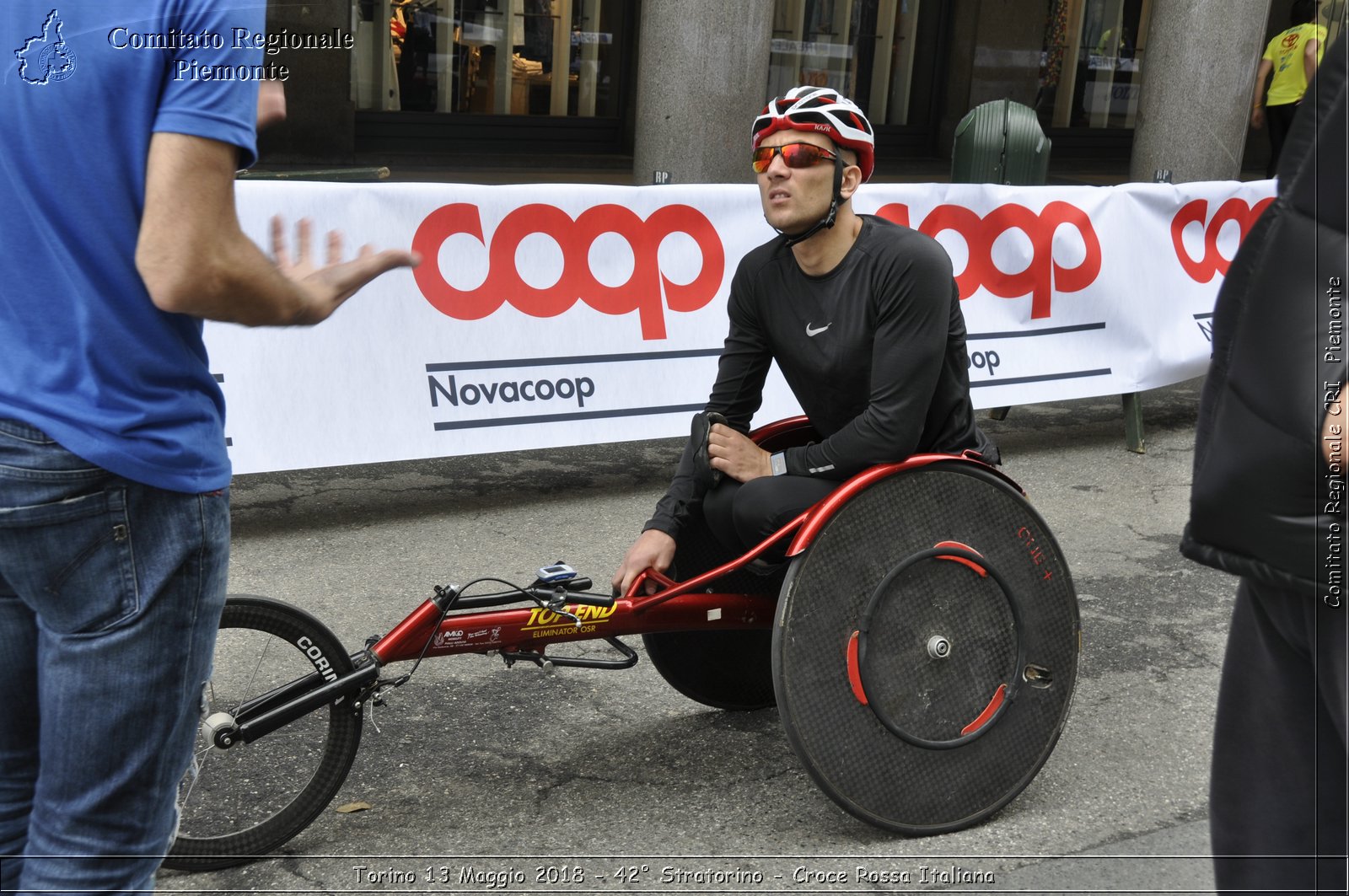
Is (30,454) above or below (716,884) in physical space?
above

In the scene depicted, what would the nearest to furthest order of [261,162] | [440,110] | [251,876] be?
1. [251,876]
2. [261,162]
3. [440,110]

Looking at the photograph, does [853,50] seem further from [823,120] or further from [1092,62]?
[823,120]

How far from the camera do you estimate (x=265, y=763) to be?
3469mm

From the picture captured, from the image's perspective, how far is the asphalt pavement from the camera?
3.16 meters

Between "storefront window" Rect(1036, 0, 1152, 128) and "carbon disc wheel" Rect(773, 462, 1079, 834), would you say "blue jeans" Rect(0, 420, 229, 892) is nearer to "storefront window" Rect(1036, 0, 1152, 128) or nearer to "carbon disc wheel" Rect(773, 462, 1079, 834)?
"carbon disc wheel" Rect(773, 462, 1079, 834)

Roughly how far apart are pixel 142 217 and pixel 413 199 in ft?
12.4

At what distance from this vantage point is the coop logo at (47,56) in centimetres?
175

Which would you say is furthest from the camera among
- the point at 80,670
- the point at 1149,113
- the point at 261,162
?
the point at 261,162

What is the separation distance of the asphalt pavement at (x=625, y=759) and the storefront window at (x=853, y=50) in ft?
41.9

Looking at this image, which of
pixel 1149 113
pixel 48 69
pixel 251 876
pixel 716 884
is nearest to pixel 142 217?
pixel 48 69

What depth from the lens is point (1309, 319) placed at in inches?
73.3

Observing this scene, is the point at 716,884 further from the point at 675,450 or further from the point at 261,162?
the point at 261,162

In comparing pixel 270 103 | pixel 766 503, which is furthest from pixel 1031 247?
pixel 270 103

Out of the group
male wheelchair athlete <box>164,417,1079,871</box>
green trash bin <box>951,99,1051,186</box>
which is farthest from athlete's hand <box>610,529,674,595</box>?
green trash bin <box>951,99,1051,186</box>
